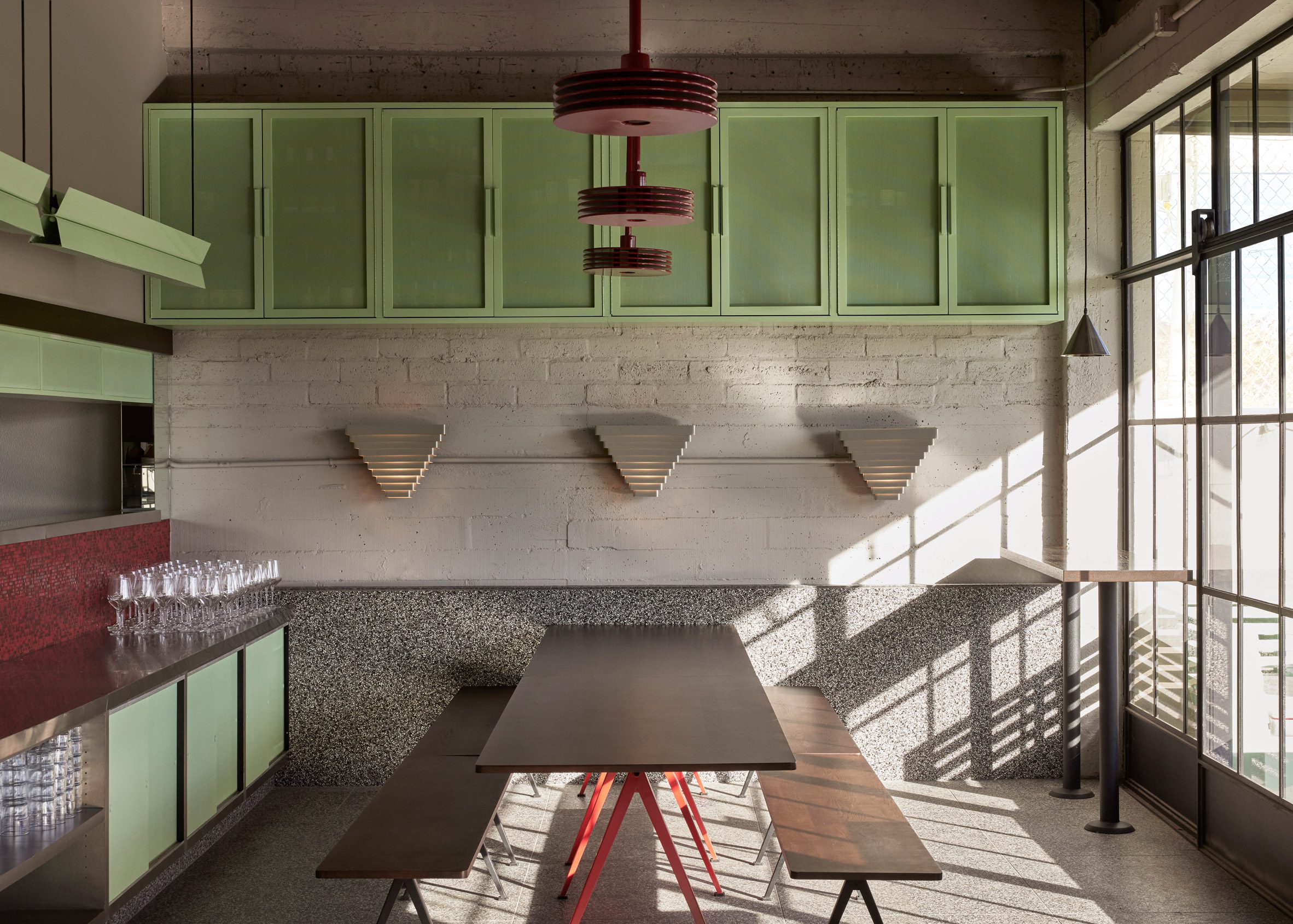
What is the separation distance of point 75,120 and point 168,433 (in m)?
1.49

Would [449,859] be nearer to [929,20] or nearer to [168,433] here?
[168,433]

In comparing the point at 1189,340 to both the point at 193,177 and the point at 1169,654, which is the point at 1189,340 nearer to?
the point at 1169,654

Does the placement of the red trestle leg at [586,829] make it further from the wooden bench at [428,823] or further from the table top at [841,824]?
the table top at [841,824]

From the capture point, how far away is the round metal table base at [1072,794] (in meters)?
5.09

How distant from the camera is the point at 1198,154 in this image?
15.0 ft

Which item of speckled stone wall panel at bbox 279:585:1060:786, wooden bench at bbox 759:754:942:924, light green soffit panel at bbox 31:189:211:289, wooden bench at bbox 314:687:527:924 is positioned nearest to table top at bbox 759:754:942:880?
wooden bench at bbox 759:754:942:924

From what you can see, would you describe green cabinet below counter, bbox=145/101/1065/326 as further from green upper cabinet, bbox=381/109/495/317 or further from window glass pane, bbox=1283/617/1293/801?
window glass pane, bbox=1283/617/1293/801

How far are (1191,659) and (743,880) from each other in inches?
81.5

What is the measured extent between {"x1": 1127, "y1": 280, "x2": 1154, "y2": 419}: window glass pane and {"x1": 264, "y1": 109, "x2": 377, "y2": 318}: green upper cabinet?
347 centimetres

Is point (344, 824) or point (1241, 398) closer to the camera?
point (1241, 398)

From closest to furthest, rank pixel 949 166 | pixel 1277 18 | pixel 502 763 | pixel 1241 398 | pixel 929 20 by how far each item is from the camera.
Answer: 1. pixel 502 763
2. pixel 1277 18
3. pixel 1241 398
4. pixel 949 166
5. pixel 929 20

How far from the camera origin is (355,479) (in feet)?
17.6

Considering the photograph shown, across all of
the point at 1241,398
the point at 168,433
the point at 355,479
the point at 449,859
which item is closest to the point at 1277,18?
the point at 1241,398

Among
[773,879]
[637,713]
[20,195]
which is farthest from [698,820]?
[20,195]
